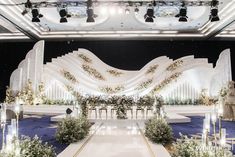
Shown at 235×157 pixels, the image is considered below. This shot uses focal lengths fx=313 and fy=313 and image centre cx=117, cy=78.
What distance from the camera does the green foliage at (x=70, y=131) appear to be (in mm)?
6953

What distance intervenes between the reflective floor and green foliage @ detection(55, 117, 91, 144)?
0.32 m

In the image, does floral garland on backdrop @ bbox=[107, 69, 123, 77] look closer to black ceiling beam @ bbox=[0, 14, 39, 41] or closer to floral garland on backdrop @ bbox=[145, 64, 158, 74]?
floral garland on backdrop @ bbox=[145, 64, 158, 74]

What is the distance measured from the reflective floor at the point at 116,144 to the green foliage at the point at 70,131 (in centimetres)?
32

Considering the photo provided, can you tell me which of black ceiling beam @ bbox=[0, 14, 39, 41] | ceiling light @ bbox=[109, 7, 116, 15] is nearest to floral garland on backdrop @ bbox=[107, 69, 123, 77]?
black ceiling beam @ bbox=[0, 14, 39, 41]

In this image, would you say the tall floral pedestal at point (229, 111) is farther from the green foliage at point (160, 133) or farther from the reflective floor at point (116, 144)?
the green foliage at point (160, 133)

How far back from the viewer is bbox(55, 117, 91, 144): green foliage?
6.95 metres

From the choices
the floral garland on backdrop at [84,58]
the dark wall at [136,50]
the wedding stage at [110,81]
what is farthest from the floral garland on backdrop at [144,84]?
the floral garland on backdrop at [84,58]

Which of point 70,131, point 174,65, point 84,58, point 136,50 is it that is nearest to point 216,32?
point 174,65

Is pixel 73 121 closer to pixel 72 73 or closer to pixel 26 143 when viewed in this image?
pixel 26 143

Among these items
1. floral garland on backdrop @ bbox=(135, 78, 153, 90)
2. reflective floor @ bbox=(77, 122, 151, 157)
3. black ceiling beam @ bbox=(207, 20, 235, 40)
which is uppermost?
black ceiling beam @ bbox=(207, 20, 235, 40)

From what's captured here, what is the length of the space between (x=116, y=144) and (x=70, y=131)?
1084 millimetres

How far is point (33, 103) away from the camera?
1505 cm

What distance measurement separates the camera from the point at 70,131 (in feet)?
23.2

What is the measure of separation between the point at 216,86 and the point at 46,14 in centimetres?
898
